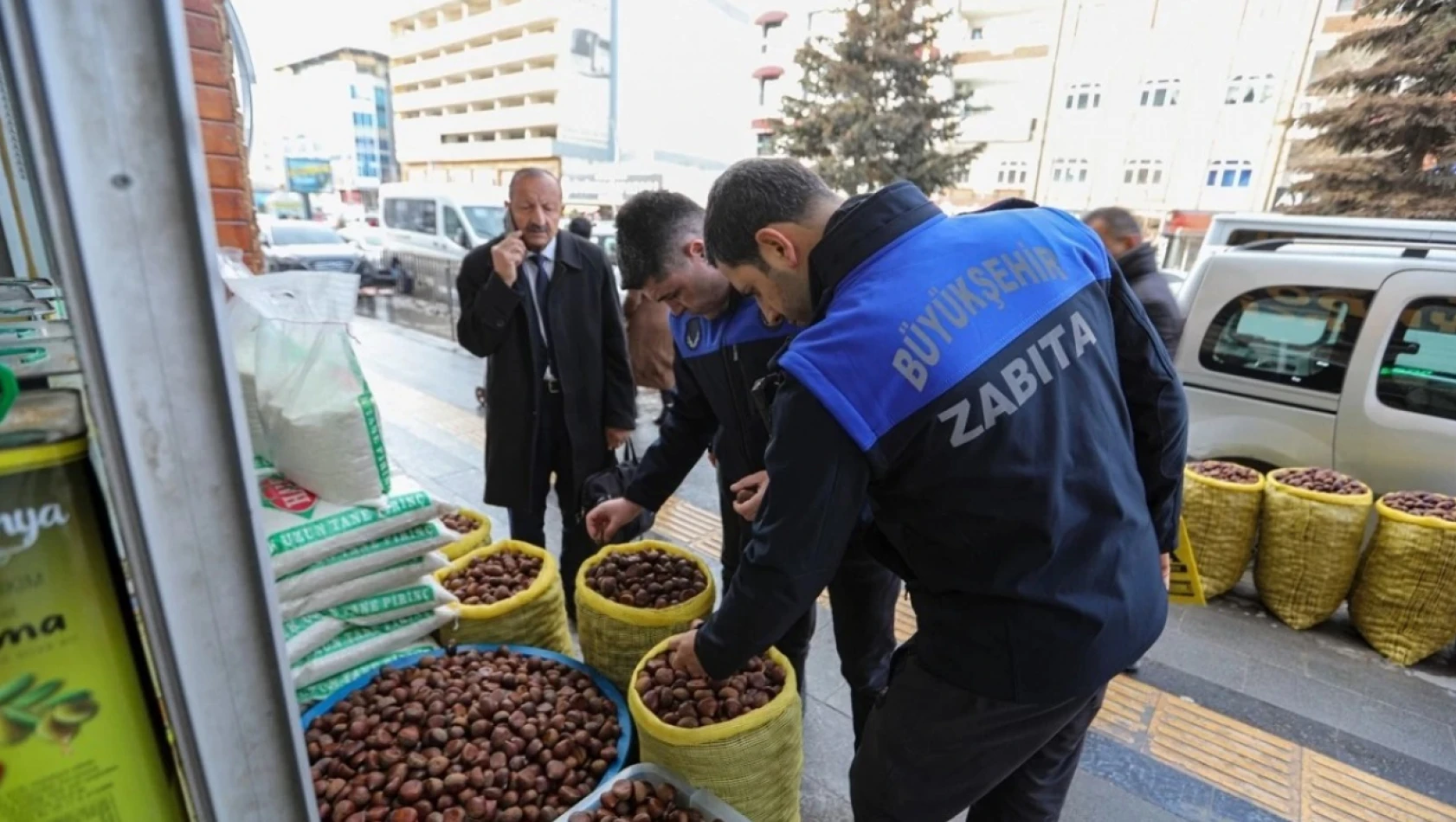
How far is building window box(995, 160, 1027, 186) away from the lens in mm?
25547

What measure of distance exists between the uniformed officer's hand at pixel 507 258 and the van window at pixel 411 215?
1186 cm

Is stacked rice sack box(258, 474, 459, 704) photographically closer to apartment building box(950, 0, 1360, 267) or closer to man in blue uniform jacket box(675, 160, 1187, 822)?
man in blue uniform jacket box(675, 160, 1187, 822)

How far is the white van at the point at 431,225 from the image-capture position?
1208 centimetres

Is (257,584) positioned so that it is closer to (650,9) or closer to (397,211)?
(397,211)

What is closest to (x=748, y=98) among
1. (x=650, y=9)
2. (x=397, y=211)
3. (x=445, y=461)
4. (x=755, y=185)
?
(x=650, y=9)

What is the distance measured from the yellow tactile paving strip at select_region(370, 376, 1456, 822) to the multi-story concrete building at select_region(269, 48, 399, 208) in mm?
45624

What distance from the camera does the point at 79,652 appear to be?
0.62 metres

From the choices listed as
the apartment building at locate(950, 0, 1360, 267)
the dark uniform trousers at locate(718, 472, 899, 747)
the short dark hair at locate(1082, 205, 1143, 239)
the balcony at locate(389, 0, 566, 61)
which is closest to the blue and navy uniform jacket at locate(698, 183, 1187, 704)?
the dark uniform trousers at locate(718, 472, 899, 747)

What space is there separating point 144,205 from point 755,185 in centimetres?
108

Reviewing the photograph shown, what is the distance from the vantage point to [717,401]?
2.16 meters

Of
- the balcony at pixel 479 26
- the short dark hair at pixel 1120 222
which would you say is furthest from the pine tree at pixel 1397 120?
the balcony at pixel 479 26

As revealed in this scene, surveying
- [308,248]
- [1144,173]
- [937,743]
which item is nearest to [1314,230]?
[937,743]

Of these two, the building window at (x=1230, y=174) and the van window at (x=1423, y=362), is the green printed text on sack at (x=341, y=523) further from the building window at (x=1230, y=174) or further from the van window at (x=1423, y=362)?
the building window at (x=1230, y=174)

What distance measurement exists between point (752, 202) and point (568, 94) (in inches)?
1721
